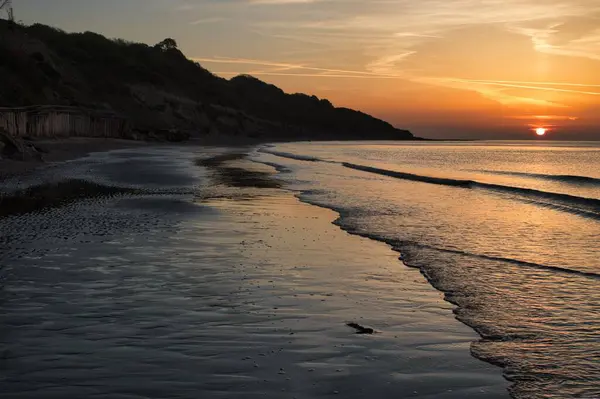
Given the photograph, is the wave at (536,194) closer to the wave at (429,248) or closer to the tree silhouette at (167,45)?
the wave at (429,248)

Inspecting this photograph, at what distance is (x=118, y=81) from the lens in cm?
12081

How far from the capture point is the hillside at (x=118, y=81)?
7175cm

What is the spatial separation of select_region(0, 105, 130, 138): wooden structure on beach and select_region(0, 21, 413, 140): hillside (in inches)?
135

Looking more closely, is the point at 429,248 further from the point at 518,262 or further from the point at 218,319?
the point at 218,319

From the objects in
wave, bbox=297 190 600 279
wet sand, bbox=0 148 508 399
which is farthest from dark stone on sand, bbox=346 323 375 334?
wave, bbox=297 190 600 279

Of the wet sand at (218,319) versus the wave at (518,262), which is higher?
the wet sand at (218,319)

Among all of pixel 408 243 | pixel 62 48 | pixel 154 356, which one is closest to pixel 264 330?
pixel 154 356

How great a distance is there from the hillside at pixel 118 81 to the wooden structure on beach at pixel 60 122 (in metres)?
3.44

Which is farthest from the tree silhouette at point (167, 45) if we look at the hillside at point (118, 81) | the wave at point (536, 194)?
the wave at point (536, 194)

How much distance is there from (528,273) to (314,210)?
348 inches

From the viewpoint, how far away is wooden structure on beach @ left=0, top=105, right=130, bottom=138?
42906 millimetres

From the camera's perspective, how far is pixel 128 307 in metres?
7.43

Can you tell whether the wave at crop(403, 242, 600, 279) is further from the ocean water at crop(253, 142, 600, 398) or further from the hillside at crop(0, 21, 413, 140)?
the hillside at crop(0, 21, 413, 140)

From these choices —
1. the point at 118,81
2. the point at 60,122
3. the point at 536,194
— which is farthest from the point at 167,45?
the point at 536,194
